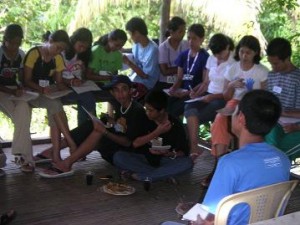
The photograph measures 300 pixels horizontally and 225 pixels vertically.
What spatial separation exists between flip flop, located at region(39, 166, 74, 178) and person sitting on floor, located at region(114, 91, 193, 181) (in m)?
0.43

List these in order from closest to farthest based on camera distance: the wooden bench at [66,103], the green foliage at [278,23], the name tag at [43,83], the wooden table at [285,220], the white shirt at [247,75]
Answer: the wooden table at [285,220], the white shirt at [247,75], the name tag at [43,83], the wooden bench at [66,103], the green foliage at [278,23]

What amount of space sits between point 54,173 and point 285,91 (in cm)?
202

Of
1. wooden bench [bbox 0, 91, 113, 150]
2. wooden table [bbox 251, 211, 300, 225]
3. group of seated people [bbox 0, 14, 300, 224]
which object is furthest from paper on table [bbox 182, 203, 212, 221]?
wooden bench [bbox 0, 91, 113, 150]

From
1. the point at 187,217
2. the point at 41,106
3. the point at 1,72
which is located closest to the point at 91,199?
the point at 41,106

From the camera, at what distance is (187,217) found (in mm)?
1896

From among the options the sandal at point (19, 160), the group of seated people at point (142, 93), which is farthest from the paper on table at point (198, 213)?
the sandal at point (19, 160)

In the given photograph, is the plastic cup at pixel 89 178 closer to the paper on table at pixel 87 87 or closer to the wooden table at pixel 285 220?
the paper on table at pixel 87 87

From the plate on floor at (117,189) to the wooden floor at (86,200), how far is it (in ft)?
0.12

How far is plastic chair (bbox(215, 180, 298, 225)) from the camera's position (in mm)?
1719

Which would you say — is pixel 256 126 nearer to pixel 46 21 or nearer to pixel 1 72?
pixel 1 72

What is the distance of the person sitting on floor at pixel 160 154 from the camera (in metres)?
3.74

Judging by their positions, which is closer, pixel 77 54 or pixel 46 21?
pixel 77 54

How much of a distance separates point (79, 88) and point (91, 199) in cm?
126

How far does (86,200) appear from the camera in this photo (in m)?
3.50
